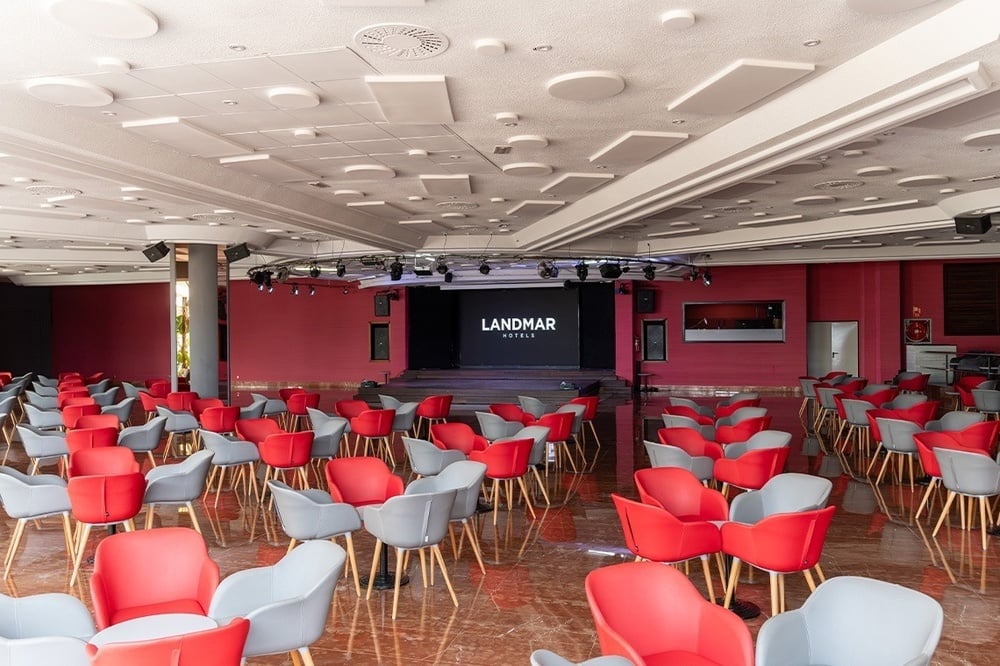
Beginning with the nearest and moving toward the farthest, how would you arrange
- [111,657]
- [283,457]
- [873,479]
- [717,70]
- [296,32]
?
[111,657]
[296,32]
[717,70]
[283,457]
[873,479]

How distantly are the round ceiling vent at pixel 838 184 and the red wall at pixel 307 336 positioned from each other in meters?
14.7

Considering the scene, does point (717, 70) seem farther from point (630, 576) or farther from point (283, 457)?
point (283, 457)

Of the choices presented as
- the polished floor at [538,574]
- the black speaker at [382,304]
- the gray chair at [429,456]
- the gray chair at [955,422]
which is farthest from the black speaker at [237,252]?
the gray chair at [955,422]

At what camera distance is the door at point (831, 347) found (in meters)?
21.1

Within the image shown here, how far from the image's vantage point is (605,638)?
3262mm

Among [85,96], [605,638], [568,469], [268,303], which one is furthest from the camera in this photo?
[268,303]

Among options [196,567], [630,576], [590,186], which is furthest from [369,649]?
[590,186]

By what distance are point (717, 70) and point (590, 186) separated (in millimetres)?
4724

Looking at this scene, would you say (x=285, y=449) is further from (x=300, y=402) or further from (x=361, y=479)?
(x=300, y=402)

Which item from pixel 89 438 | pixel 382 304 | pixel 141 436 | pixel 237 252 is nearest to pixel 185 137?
pixel 89 438

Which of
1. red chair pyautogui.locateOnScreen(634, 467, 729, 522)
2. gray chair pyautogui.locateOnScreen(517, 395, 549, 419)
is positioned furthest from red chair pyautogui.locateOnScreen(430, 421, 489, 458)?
red chair pyautogui.locateOnScreen(634, 467, 729, 522)

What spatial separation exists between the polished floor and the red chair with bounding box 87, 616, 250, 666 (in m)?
1.83

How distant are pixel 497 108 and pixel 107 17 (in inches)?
118

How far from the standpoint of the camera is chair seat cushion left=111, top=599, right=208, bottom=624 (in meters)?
4.07
